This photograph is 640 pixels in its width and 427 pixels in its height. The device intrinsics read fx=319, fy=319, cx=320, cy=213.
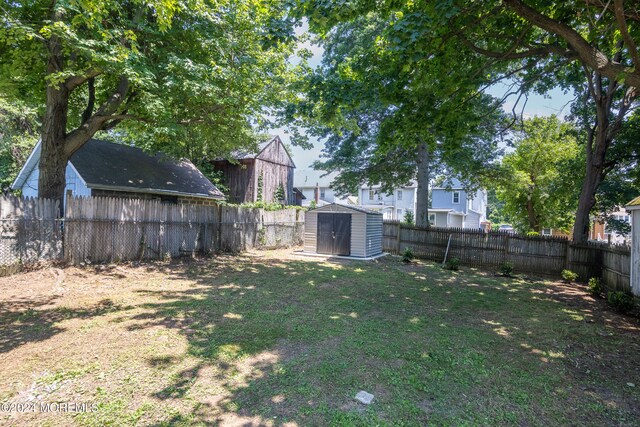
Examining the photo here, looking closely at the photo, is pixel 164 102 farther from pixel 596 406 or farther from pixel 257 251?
pixel 596 406

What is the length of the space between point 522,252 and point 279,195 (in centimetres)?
1775

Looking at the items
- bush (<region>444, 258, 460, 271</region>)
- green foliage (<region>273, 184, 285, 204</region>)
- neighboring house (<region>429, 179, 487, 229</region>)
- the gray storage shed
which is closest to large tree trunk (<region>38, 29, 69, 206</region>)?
the gray storage shed

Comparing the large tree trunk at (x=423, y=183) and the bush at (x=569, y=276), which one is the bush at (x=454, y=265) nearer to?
the bush at (x=569, y=276)

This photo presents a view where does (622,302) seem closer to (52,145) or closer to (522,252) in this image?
(522,252)

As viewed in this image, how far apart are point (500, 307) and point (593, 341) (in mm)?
1985

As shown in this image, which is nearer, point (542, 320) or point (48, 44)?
point (542, 320)

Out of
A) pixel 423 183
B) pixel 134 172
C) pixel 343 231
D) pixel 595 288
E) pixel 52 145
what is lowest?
pixel 595 288

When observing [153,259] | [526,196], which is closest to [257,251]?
[153,259]

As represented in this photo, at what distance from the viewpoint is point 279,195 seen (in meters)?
25.7

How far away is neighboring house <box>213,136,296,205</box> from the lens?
23594 millimetres

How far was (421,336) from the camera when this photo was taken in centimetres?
496

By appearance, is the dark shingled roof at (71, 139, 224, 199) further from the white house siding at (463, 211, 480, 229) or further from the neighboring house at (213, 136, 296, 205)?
the white house siding at (463, 211, 480, 229)

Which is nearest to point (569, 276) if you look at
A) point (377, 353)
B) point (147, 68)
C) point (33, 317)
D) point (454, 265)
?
point (454, 265)

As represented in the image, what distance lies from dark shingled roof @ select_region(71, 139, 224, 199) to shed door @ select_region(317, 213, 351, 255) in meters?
6.56
